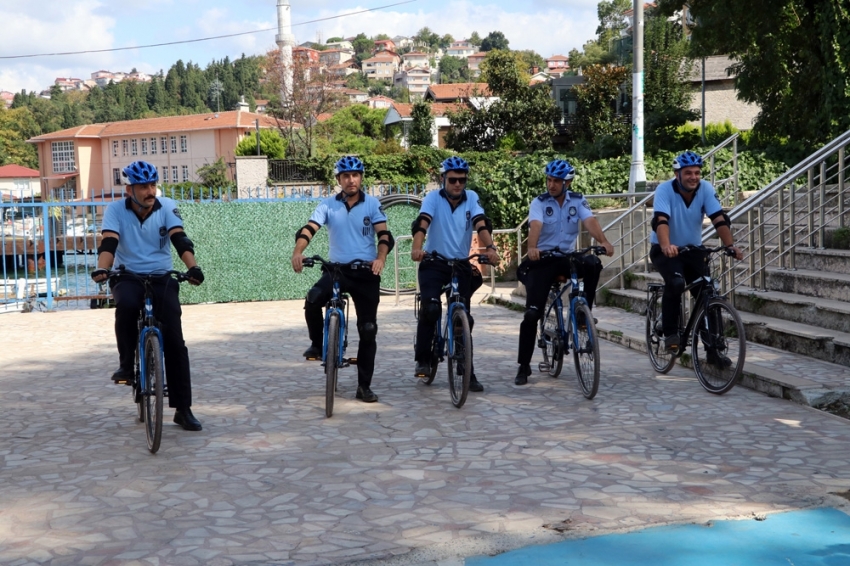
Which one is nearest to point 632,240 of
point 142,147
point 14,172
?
point 142,147

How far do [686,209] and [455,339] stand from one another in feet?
7.55

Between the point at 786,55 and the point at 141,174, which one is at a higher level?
the point at 786,55

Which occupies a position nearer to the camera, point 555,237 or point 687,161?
point 687,161

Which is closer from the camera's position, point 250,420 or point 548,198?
point 250,420

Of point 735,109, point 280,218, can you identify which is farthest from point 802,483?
point 735,109

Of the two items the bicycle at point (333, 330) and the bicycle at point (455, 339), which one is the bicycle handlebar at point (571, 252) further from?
the bicycle at point (333, 330)

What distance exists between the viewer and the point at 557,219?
330 inches

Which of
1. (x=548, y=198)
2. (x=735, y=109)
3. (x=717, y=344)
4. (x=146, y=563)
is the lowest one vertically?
(x=146, y=563)

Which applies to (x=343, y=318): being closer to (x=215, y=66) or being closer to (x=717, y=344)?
(x=717, y=344)

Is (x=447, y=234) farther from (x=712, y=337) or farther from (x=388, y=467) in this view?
(x=388, y=467)

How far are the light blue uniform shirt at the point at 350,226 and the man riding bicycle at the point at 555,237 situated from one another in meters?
1.39

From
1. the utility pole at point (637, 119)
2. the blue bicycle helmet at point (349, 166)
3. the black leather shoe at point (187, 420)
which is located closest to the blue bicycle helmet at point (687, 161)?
the blue bicycle helmet at point (349, 166)

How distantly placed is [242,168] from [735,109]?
2473cm

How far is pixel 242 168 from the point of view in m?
39.8
